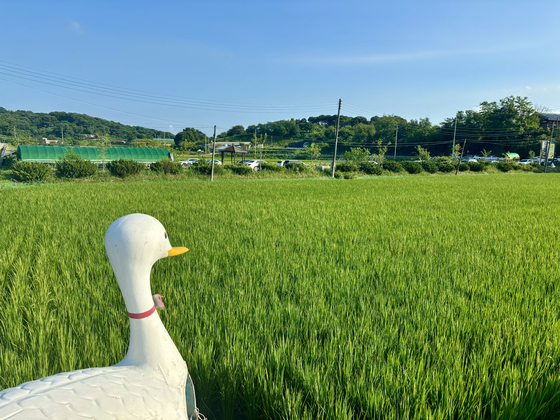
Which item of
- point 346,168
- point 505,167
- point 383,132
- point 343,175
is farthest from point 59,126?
point 505,167

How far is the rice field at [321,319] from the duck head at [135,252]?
2.04ft

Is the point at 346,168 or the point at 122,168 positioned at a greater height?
the point at 346,168

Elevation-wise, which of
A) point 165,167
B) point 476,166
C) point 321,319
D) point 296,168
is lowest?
point 321,319

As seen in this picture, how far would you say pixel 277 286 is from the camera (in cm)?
265

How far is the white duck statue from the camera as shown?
2.69 feet

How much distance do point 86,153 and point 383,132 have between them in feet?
214

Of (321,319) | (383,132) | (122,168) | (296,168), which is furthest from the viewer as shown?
(383,132)

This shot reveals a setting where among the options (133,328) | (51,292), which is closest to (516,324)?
(133,328)

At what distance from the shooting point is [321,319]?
202 centimetres

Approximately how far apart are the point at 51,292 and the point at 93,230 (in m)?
2.38

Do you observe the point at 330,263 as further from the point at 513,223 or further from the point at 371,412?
the point at 513,223

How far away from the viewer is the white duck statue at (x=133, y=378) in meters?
0.82

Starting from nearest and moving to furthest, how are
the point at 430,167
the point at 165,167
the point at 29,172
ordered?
the point at 29,172 → the point at 165,167 → the point at 430,167

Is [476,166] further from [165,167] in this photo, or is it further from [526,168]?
[165,167]
